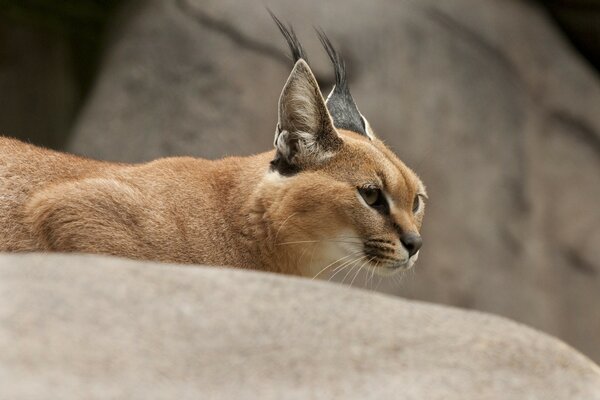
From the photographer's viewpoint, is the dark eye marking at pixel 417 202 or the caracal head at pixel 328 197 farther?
the dark eye marking at pixel 417 202

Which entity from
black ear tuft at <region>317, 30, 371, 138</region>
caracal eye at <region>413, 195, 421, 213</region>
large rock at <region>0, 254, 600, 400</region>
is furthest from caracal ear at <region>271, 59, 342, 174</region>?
large rock at <region>0, 254, 600, 400</region>

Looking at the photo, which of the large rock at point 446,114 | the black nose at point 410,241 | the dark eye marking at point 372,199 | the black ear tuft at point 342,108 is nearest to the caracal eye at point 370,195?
the dark eye marking at point 372,199

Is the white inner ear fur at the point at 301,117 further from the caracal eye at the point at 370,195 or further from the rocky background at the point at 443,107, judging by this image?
the rocky background at the point at 443,107

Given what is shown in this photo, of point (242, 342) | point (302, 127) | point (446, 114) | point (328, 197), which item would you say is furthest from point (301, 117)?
point (446, 114)

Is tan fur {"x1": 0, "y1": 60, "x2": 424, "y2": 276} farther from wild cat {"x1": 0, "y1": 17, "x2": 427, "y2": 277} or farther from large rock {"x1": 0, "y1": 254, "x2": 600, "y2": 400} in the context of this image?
large rock {"x1": 0, "y1": 254, "x2": 600, "y2": 400}

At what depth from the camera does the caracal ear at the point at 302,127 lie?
447cm

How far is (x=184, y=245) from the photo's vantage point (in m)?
4.40

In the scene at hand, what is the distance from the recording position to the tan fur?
4.29 meters

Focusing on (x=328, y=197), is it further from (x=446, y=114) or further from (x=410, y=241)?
(x=446, y=114)

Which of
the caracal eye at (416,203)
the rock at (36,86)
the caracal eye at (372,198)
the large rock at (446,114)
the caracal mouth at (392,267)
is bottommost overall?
the rock at (36,86)

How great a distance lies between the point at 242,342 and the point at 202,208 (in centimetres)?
167

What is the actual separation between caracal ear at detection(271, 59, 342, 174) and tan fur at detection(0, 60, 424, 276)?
4 cm

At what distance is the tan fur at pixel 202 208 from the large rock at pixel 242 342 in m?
1.12

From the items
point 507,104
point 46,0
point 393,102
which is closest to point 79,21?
point 46,0
